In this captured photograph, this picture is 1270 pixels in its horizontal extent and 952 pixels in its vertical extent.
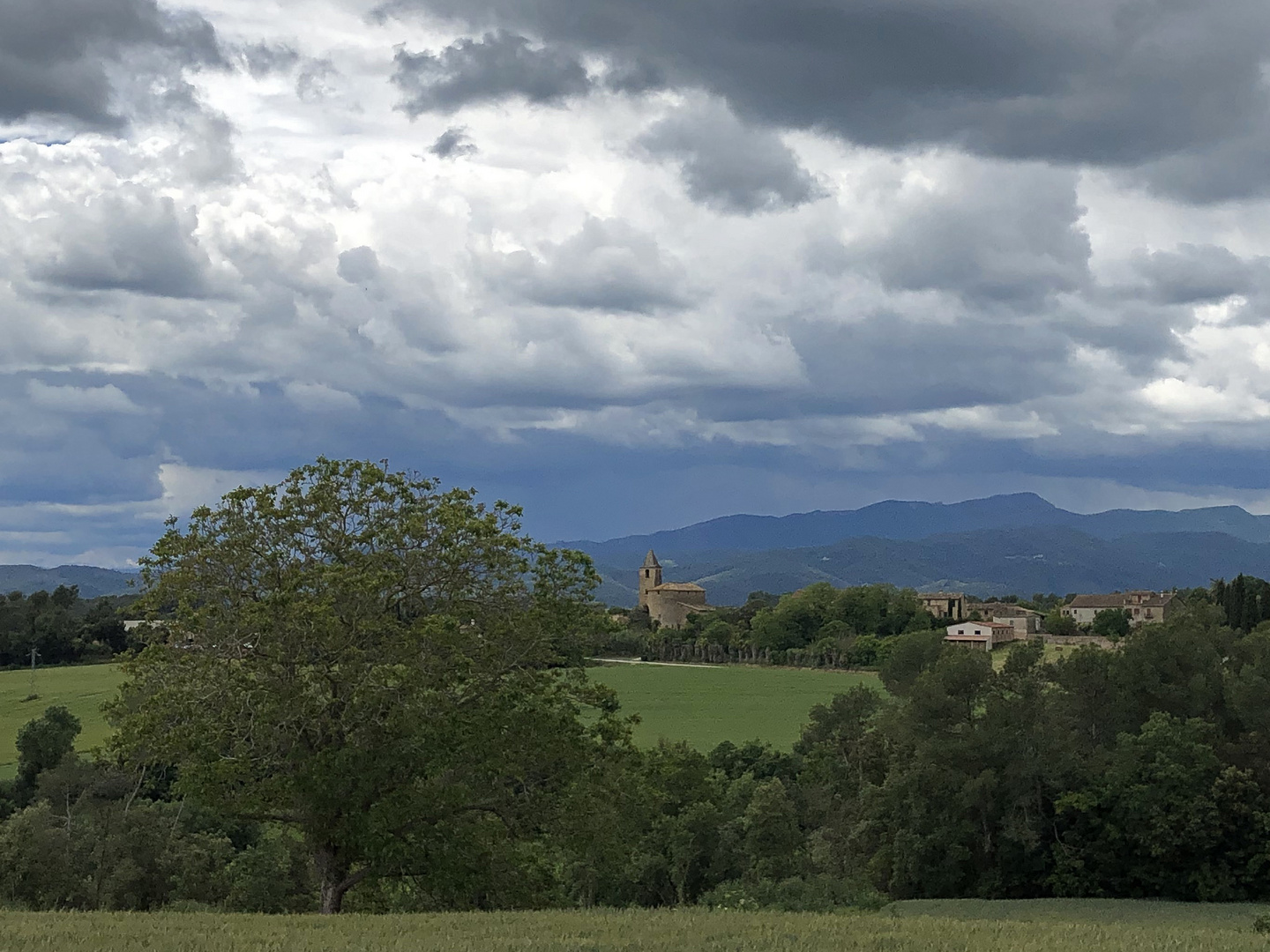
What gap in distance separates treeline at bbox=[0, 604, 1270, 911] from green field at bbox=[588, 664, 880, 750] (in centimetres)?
2385

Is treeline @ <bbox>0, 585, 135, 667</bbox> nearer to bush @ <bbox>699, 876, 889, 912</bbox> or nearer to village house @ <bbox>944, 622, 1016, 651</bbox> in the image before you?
village house @ <bbox>944, 622, 1016, 651</bbox>

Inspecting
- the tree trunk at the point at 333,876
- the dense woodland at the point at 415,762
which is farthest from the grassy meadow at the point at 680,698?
the tree trunk at the point at 333,876

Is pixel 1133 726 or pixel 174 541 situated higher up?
pixel 174 541

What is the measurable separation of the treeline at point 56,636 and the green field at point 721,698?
61.2 m

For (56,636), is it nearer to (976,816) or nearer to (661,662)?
(661,662)

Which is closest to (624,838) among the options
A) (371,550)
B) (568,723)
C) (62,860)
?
(568,723)

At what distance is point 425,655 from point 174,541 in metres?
6.72

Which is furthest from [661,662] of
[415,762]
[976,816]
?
[415,762]

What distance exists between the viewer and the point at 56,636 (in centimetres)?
15625

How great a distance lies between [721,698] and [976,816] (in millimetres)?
80956

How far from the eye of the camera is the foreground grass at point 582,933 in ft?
53.6

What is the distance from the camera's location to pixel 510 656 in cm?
2961

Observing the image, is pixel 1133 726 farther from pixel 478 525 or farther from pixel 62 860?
pixel 62 860

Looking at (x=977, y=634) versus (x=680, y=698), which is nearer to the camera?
(x=680, y=698)
